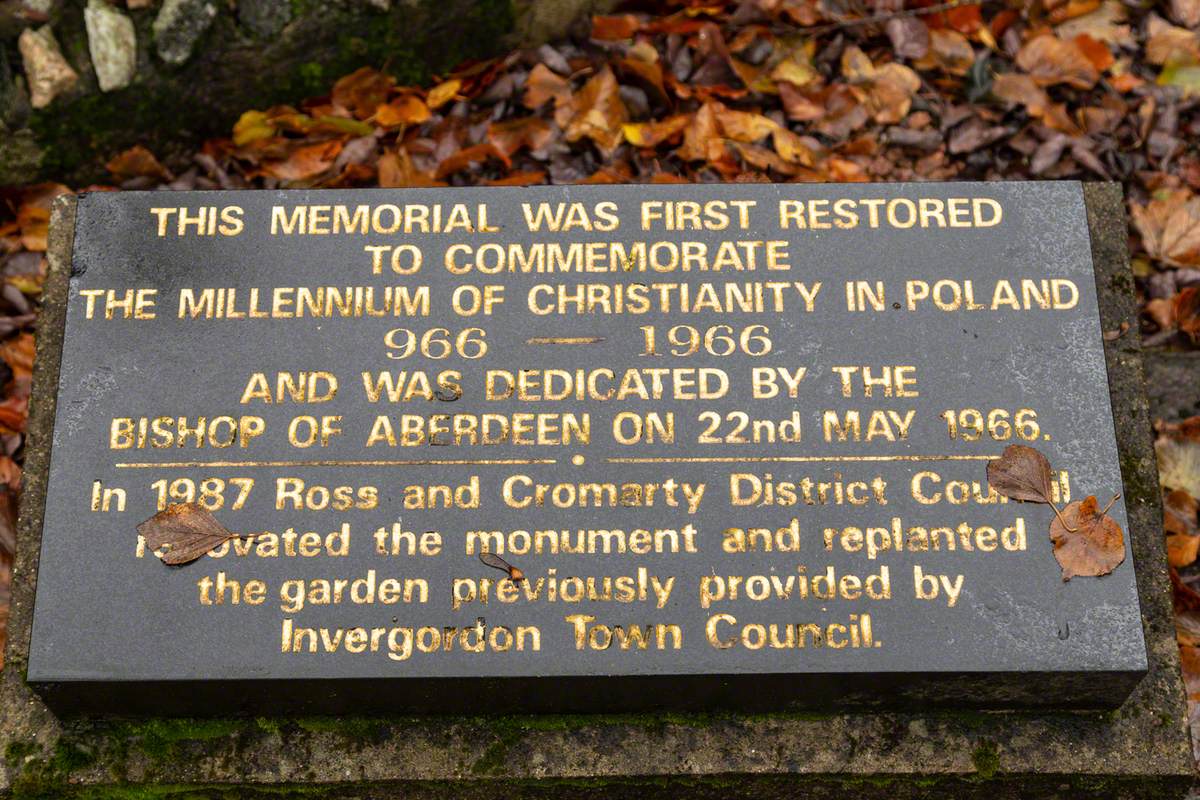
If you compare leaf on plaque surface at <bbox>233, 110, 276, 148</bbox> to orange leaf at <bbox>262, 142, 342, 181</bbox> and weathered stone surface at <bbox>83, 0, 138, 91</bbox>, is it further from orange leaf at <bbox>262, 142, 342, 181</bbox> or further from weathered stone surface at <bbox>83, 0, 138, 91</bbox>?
weathered stone surface at <bbox>83, 0, 138, 91</bbox>

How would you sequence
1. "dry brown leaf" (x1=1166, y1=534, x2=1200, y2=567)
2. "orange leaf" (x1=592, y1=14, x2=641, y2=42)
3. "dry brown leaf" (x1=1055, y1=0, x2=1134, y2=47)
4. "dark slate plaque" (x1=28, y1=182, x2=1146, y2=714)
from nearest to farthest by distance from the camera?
"dark slate plaque" (x1=28, y1=182, x2=1146, y2=714) → "dry brown leaf" (x1=1166, y1=534, x2=1200, y2=567) → "orange leaf" (x1=592, y1=14, x2=641, y2=42) → "dry brown leaf" (x1=1055, y1=0, x2=1134, y2=47)

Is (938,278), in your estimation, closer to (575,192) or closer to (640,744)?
(575,192)

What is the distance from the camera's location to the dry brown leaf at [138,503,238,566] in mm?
2457

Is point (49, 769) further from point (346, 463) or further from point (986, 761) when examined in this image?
point (986, 761)

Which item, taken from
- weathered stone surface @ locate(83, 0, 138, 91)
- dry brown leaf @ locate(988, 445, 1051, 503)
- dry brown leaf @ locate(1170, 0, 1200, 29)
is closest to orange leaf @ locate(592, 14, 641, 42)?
weathered stone surface @ locate(83, 0, 138, 91)

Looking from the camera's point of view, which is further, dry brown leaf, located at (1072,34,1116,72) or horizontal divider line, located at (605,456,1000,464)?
dry brown leaf, located at (1072,34,1116,72)

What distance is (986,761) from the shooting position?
2.54 metres

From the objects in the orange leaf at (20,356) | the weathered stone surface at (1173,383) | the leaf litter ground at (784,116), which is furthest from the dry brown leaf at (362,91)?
the weathered stone surface at (1173,383)

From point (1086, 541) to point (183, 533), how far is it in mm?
2033

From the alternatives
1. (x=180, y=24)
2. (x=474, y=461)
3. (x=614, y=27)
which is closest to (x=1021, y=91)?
(x=614, y=27)

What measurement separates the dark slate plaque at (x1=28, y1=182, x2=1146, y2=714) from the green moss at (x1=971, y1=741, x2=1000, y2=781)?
0.14 m

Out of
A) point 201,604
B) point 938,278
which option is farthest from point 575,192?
point 201,604

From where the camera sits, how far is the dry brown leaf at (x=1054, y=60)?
3766 mm

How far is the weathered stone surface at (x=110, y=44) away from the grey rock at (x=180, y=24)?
0.08 meters
